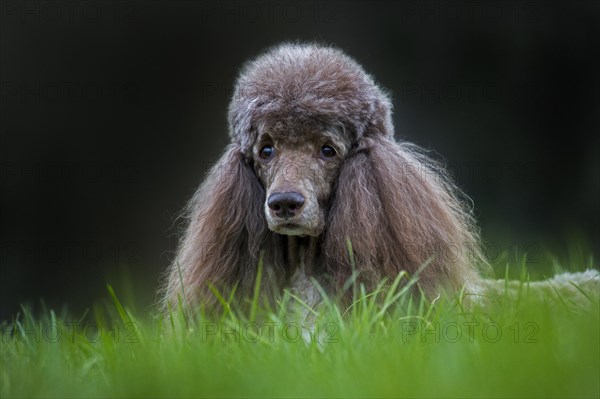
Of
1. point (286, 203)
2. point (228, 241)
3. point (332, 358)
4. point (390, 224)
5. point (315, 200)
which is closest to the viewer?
point (332, 358)

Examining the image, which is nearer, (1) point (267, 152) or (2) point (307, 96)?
(2) point (307, 96)

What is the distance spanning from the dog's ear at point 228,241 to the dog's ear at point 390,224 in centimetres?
27

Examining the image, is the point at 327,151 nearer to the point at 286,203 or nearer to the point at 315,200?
the point at 315,200

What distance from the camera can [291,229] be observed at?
3305mm

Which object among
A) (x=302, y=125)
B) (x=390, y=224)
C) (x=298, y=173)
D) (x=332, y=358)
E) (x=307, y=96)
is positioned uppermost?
(x=307, y=96)

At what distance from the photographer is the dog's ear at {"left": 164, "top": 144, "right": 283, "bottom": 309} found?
3.52 m

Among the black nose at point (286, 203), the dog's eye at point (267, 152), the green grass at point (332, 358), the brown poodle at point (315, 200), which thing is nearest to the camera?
the green grass at point (332, 358)

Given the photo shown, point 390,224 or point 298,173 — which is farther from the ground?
point 298,173

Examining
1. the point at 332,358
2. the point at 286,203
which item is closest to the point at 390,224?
the point at 286,203

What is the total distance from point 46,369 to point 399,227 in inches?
57.9


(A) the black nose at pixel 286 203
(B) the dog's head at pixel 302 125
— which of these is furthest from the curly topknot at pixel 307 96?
(A) the black nose at pixel 286 203

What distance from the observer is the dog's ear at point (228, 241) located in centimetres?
352

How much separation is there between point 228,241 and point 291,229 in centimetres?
37

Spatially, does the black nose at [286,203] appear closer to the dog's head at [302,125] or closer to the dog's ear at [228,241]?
the dog's head at [302,125]
